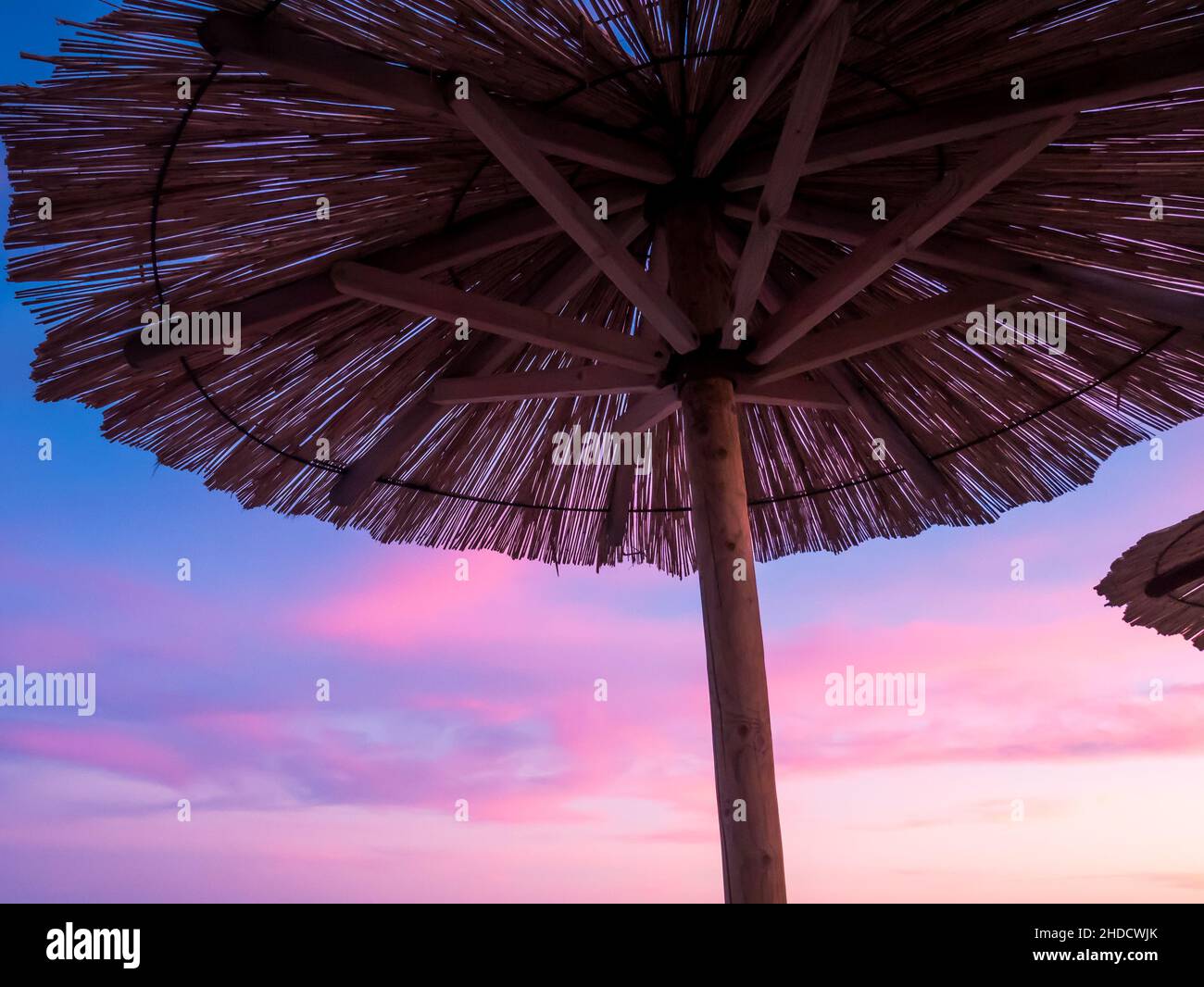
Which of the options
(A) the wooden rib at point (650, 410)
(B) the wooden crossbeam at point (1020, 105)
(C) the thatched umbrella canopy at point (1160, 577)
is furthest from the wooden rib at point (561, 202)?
(C) the thatched umbrella canopy at point (1160, 577)

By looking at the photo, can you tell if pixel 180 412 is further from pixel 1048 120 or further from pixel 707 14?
pixel 1048 120

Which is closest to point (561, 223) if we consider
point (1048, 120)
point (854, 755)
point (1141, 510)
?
point (1048, 120)

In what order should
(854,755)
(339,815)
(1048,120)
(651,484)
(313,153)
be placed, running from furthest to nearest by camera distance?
(854,755)
(339,815)
(651,484)
(313,153)
(1048,120)

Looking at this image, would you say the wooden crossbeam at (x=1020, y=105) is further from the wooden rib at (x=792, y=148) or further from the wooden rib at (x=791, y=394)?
the wooden rib at (x=791, y=394)

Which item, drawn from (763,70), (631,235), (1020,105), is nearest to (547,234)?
(631,235)

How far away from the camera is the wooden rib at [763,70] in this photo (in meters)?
2.44

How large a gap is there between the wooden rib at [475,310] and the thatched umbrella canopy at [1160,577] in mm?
3194

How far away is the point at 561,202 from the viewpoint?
8.63ft

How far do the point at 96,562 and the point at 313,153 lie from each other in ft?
17.1

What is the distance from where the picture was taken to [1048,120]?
103 inches

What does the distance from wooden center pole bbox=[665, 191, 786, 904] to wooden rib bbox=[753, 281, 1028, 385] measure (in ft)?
0.99

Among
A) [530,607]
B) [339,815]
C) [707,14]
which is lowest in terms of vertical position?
[339,815]

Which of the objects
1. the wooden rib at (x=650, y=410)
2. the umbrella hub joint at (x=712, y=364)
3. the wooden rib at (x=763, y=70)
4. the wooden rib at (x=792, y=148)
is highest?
the wooden rib at (x=763, y=70)

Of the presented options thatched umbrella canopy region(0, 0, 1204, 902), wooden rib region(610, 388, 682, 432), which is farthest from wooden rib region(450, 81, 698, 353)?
wooden rib region(610, 388, 682, 432)
